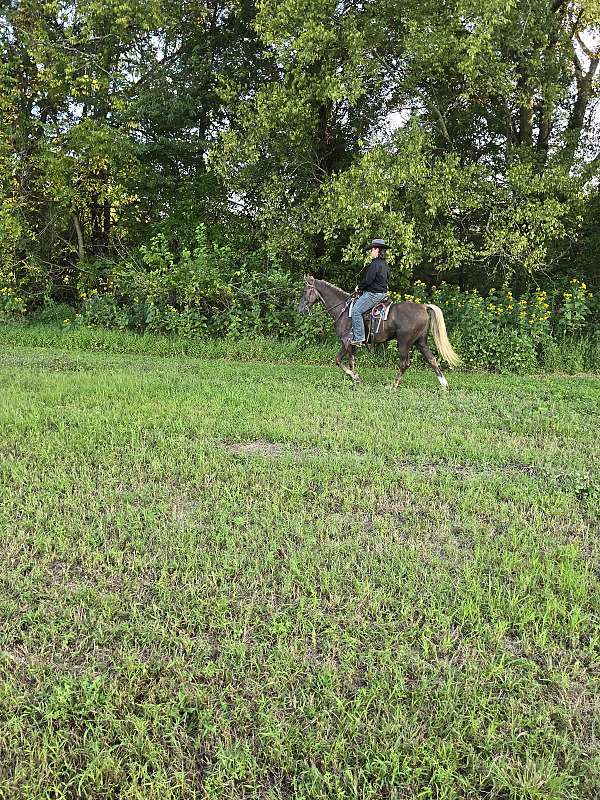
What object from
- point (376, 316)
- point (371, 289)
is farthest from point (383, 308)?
point (371, 289)

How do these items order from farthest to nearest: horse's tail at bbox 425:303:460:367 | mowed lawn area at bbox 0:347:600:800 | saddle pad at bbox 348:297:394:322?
saddle pad at bbox 348:297:394:322 < horse's tail at bbox 425:303:460:367 < mowed lawn area at bbox 0:347:600:800

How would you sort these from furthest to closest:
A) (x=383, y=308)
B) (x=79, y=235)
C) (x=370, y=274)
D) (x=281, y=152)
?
1. (x=79, y=235)
2. (x=281, y=152)
3. (x=383, y=308)
4. (x=370, y=274)

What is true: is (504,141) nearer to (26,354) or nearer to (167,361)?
(167,361)

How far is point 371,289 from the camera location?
34.8 ft

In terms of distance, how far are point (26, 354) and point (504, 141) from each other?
45.1 ft

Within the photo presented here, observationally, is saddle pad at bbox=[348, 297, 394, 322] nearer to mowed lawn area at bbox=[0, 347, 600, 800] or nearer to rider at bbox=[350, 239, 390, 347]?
rider at bbox=[350, 239, 390, 347]

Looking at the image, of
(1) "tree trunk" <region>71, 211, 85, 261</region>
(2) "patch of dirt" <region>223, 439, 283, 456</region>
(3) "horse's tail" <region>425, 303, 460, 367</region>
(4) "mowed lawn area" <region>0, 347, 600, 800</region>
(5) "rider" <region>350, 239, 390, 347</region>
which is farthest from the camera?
(1) "tree trunk" <region>71, 211, 85, 261</region>

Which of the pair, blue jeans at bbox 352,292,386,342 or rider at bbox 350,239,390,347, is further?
blue jeans at bbox 352,292,386,342

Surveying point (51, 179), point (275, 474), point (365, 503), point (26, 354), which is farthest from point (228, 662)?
point (51, 179)

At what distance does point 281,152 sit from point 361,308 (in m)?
6.78

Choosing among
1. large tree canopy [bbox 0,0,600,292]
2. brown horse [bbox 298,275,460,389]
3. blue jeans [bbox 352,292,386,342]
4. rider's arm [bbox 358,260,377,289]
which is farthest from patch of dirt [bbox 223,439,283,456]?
large tree canopy [bbox 0,0,600,292]

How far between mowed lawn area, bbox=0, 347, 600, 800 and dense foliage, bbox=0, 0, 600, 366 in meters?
8.11

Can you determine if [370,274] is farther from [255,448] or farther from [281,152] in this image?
[281,152]

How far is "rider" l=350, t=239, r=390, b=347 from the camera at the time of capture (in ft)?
33.7
